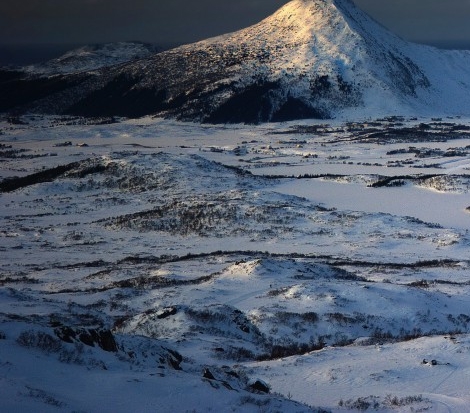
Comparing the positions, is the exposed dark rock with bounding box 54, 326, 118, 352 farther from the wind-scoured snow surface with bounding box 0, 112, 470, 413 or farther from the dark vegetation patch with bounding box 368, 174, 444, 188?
the dark vegetation patch with bounding box 368, 174, 444, 188

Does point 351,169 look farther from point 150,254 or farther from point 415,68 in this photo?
point 415,68

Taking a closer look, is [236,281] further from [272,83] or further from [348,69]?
[348,69]

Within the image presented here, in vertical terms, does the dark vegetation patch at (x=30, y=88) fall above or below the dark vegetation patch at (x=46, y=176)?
above

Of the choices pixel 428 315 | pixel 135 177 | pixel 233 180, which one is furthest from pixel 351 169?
pixel 428 315

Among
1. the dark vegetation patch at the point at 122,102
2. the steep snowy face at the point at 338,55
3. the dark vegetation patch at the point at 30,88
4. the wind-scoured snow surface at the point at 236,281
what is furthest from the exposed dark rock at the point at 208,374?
the dark vegetation patch at the point at 30,88

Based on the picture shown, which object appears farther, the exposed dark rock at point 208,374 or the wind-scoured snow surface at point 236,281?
the exposed dark rock at point 208,374

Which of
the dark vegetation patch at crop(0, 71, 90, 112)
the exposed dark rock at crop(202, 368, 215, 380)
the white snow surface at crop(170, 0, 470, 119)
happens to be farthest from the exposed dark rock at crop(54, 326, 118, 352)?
the dark vegetation patch at crop(0, 71, 90, 112)

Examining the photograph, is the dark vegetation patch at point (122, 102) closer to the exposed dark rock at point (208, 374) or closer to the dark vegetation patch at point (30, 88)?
the dark vegetation patch at point (30, 88)
